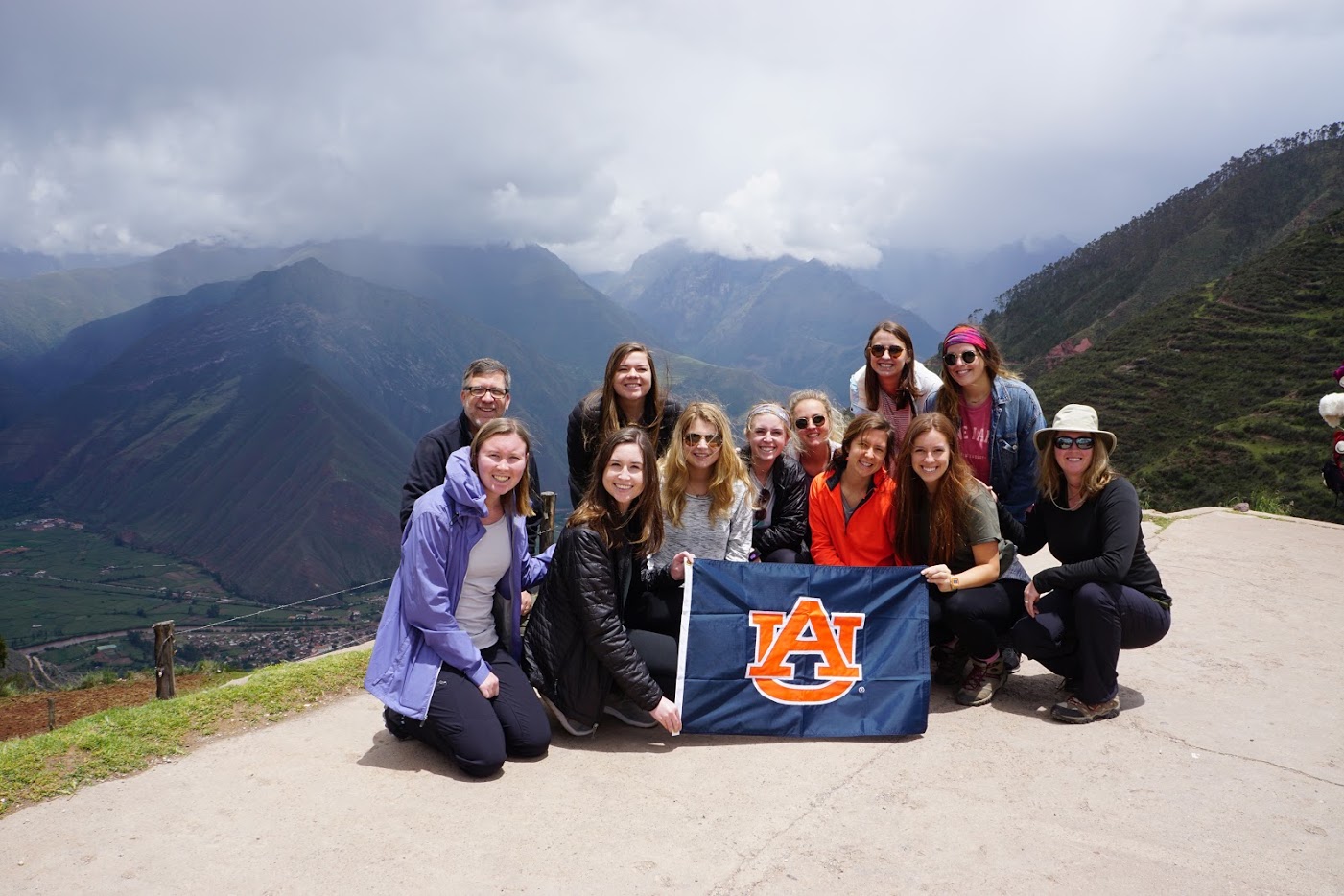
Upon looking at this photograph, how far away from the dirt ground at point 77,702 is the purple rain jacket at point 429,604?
327 inches

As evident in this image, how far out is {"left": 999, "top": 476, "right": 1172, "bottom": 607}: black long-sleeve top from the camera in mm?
4637

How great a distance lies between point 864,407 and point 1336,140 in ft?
330

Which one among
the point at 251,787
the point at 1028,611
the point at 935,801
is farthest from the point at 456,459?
the point at 1028,611

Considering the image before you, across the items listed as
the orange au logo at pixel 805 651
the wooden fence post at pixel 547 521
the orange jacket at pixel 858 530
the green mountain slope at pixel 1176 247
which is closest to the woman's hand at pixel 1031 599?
the orange jacket at pixel 858 530

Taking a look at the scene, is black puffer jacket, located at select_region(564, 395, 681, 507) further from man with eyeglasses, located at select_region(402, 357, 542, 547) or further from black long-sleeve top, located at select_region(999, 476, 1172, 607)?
black long-sleeve top, located at select_region(999, 476, 1172, 607)

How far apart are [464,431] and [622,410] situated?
116 cm

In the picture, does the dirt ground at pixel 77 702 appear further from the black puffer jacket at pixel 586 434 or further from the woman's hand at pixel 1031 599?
the woman's hand at pixel 1031 599

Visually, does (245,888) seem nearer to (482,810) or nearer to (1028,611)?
(482,810)

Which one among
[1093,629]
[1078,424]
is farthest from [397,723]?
[1078,424]

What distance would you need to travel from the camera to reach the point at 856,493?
5211 mm

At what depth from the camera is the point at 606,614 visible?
14.3ft

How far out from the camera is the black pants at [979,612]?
4.91 meters

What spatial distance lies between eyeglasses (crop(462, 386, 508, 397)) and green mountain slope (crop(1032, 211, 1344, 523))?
83.6 feet

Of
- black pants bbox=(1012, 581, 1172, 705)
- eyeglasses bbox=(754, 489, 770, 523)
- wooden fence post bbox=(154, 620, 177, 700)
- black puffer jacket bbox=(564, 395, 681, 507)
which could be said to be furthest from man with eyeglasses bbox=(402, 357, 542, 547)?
wooden fence post bbox=(154, 620, 177, 700)
